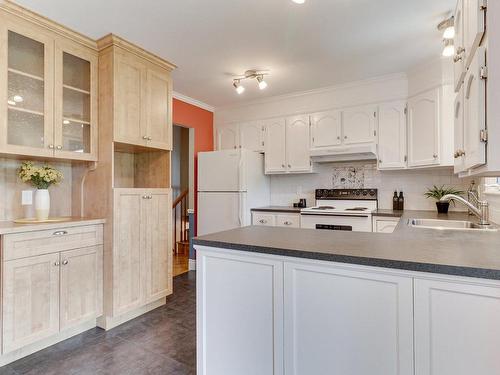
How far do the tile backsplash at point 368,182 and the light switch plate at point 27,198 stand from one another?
9.81 ft

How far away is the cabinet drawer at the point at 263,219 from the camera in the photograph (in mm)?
3787

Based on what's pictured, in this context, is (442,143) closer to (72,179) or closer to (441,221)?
(441,221)

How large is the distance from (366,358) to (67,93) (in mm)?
2779

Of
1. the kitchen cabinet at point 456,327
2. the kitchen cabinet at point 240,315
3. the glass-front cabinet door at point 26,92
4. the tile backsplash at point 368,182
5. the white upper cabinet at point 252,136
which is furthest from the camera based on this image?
the white upper cabinet at point 252,136

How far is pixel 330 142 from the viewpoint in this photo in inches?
147


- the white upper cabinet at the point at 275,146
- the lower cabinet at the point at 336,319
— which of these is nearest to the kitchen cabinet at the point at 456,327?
the lower cabinet at the point at 336,319

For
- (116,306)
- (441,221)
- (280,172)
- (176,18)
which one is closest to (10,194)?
(116,306)

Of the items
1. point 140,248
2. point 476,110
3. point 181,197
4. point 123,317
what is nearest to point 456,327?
point 476,110

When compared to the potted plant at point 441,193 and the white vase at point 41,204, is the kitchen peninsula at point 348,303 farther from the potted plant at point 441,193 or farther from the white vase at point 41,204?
the potted plant at point 441,193

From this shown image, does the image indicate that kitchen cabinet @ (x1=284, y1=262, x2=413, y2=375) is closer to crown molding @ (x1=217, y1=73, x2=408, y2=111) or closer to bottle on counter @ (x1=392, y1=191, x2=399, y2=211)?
bottle on counter @ (x1=392, y1=191, x2=399, y2=211)

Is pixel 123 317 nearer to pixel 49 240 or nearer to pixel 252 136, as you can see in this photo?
pixel 49 240

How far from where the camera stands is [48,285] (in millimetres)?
2123

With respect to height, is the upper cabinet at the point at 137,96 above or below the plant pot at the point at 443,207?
above

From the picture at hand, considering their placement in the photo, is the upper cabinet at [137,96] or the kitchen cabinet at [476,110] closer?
the kitchen cabinet at [476,110]
